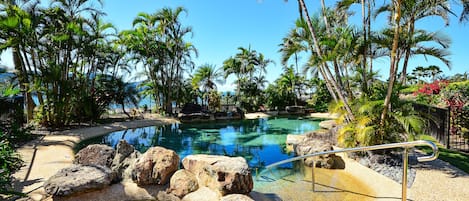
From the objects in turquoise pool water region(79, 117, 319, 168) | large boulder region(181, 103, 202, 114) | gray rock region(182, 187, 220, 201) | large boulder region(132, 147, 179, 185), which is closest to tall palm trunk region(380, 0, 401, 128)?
turquoise pool water region(79, 117, 319, 168)

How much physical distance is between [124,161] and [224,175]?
2640mm

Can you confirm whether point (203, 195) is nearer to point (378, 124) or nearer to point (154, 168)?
point (154, 168)

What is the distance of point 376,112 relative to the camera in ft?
19.4

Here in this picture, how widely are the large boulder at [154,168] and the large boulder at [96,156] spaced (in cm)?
117

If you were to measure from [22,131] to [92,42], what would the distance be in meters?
5.23

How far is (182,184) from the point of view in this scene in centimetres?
466

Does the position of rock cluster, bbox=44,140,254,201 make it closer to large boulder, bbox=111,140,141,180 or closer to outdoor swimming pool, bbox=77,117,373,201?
large boulder, bbox=111,140,141,180

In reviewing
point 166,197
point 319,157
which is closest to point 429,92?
point 319,157

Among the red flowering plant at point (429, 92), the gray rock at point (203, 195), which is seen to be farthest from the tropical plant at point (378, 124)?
the red flowering plant at point (429, 92)

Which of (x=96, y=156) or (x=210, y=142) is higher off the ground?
(x=96, y=156)

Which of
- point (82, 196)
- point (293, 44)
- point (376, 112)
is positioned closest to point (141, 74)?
point (293, 44)

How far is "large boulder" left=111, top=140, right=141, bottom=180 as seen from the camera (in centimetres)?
528

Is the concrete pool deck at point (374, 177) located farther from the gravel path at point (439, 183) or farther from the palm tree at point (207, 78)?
the palm tree at point (207, 78)

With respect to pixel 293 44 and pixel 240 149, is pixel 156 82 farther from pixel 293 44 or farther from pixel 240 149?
pixel 293 44
